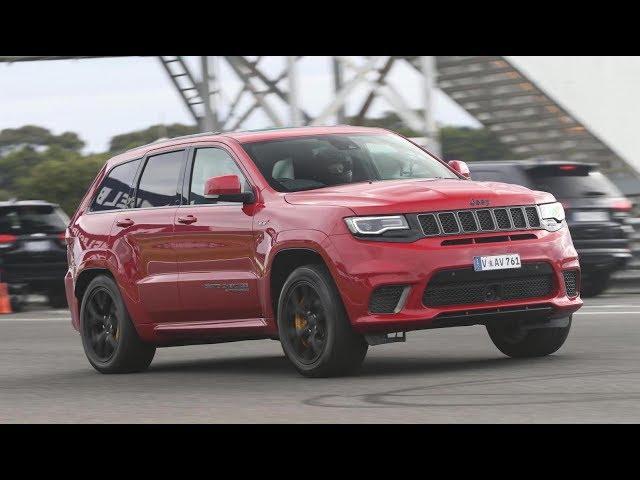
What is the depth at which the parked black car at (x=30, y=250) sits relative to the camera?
25.4 m

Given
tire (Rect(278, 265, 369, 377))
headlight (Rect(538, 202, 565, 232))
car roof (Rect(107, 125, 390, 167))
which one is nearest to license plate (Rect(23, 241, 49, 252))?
car roof (Rect(107, 125, 390, 167))

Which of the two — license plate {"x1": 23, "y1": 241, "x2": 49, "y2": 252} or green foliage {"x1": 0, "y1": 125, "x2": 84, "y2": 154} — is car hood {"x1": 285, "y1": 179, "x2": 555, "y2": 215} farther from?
green foliage {"x1": 0, "y1": 125, "x2": 84, "y2": 154}

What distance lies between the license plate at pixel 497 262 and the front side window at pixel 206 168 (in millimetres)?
2108

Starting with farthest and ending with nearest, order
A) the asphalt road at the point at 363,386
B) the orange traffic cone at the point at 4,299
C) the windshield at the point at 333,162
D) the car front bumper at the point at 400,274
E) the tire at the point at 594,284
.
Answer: the orange traffic cone at the point at 4,299 < the tire at the point at 594,284 < the windshield at the point at 333,162 < the car front bumper at the point at 400,274 < the asphalt road at the point at 363,386

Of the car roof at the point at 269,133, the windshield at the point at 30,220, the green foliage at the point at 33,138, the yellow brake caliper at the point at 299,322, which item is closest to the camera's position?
the yellow brake caliper at the point at 299,322

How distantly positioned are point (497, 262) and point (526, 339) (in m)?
1.28

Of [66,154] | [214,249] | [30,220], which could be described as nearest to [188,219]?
[214,249]

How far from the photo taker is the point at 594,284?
21922 mm

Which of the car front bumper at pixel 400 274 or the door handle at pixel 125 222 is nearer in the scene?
the car front bumper at pixel 400 274

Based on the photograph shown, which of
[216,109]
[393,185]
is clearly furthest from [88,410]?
[216,109]

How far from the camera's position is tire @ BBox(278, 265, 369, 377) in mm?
11039

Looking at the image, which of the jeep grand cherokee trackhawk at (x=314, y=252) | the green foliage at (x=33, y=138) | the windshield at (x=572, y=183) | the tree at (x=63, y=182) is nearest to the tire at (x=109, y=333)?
the jeep grand cherokee trackhawk at (x=314, y=252)

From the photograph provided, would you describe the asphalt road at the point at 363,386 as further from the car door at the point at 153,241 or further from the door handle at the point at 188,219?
the door handle at the point at 188,219
